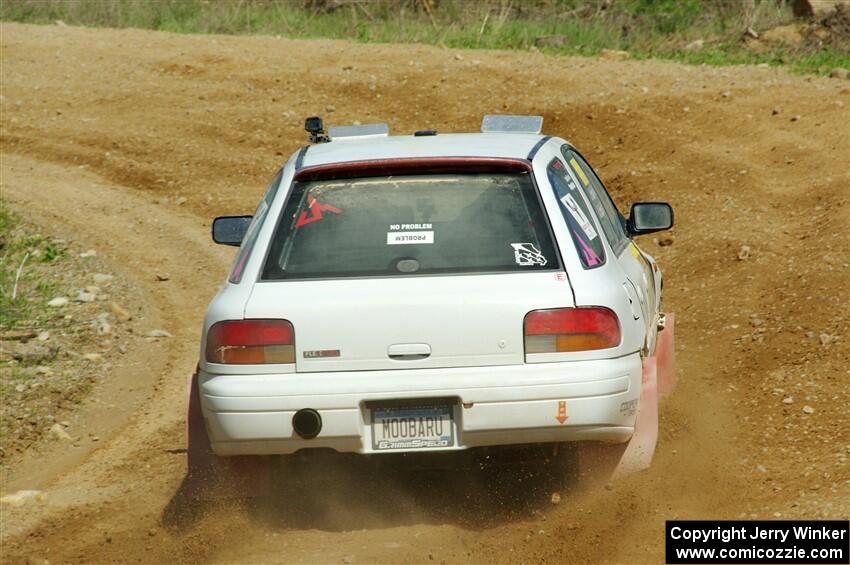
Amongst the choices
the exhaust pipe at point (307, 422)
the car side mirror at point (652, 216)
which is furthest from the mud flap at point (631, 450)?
the exhaust pipe at point (307, 422)

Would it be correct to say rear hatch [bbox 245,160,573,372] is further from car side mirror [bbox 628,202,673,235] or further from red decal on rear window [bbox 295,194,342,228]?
car side mirror [bbox 628,202,673,235]

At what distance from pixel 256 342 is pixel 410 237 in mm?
762

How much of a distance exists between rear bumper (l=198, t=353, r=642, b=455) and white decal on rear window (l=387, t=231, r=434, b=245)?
0.58 meters

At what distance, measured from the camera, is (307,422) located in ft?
16.3

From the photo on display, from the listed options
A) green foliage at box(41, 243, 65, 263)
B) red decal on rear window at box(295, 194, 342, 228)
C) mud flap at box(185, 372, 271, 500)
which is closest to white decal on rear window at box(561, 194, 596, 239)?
red decal on rear window at box(295, 194, 342, 228)

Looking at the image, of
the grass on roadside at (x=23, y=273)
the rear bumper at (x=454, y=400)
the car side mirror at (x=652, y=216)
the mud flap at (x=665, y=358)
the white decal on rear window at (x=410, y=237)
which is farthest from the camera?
the grass on roadside at (x=23, y=273)

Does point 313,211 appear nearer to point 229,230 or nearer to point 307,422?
point 307,422

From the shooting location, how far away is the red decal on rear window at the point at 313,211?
5.37m

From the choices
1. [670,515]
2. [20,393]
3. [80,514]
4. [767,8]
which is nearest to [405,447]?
[670,515]

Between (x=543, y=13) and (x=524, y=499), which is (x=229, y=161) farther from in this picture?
(x=524, y=499)

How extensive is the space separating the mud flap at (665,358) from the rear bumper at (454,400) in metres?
1.92

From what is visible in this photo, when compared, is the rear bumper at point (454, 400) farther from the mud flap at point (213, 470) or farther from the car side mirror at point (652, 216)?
the car side mirror at point (652, 216)

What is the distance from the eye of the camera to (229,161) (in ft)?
46.2

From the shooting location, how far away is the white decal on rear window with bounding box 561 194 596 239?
5379 mm
